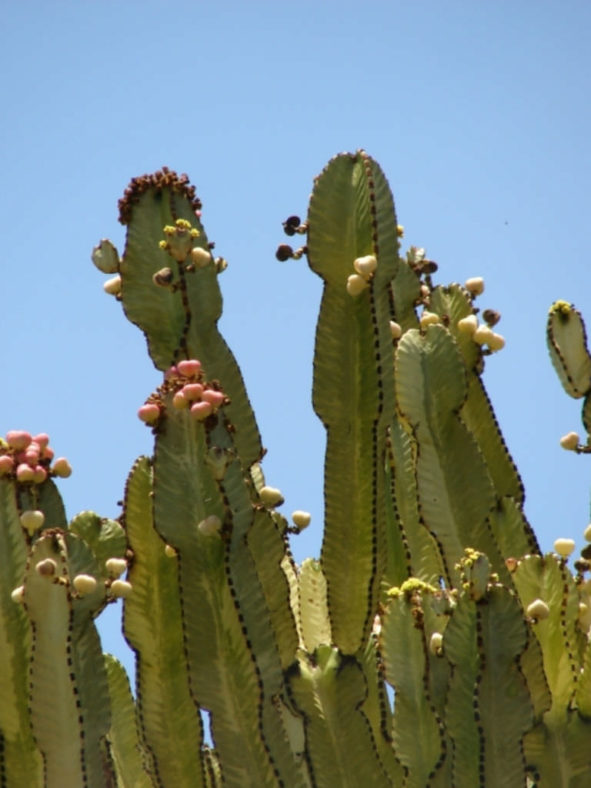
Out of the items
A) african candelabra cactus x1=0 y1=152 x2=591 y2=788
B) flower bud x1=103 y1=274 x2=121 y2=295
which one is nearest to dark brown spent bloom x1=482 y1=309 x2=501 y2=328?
african candelabra cactus x1=0 y1=152 x2=591 y2=788

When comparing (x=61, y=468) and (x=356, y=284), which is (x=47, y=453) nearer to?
(x=61, y=468)

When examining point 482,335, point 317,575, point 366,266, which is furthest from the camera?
point 482,335

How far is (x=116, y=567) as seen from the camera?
5.98 metres

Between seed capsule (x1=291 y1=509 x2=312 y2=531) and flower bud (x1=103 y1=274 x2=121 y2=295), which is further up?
flower bud (x1=103 y1=274 x2=121 y2=295)

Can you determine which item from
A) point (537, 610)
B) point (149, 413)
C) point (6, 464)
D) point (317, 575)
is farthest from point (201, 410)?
point (537, 610)

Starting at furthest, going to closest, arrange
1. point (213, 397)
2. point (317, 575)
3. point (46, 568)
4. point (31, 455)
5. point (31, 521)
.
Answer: point (317, 575) < point (31, 455) < point (31, 521) < point (213, 397) < point (46, 568)

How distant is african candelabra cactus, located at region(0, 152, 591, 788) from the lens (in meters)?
5.62

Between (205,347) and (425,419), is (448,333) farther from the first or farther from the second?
(205,347)

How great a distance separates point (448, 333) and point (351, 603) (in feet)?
3.43

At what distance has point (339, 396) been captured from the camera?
6.23 metres

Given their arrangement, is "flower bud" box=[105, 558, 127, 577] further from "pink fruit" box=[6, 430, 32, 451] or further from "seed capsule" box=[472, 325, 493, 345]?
"seed capsule" box=[472, 325, 493, 345]

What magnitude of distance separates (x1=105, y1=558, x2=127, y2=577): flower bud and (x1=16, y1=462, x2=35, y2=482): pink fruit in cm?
40

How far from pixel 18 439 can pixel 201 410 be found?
2.50 ft

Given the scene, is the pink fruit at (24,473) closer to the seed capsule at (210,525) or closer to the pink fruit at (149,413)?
the pink fruit at (149,413)
